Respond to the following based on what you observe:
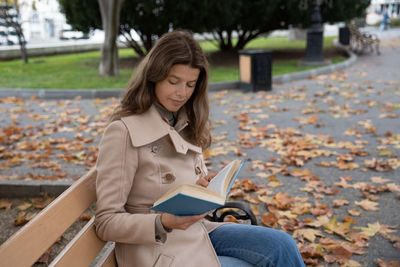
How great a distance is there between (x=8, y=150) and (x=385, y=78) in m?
8.81

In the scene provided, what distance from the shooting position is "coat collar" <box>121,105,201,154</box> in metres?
1.80

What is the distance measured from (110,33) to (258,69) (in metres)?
4.51

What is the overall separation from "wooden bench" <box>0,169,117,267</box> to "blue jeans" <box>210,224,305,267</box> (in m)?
0.52

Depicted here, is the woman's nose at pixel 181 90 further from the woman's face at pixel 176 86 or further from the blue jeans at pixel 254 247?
the blue jeans at pixel 254 247

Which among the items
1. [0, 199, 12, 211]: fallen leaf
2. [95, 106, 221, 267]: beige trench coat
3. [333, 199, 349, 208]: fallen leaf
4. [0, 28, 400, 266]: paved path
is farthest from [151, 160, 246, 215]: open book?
[0, 199, 12, 211]: fallen leaf

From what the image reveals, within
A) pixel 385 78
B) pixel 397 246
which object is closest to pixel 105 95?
pixel 385 78

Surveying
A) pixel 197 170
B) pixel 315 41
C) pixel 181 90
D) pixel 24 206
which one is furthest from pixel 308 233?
pixel 315 41

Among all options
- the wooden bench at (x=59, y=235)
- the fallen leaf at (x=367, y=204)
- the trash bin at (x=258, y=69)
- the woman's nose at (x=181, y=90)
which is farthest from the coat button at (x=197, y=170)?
the trash bin at (x=258, y=69)

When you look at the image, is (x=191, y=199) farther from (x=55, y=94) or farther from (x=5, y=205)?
(x=55, y=94)

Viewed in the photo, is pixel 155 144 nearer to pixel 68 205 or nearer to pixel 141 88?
pixel 141 88

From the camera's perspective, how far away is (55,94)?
9531 mm

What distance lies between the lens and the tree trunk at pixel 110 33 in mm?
11289

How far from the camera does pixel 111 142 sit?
176cm

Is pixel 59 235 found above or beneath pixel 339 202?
above
